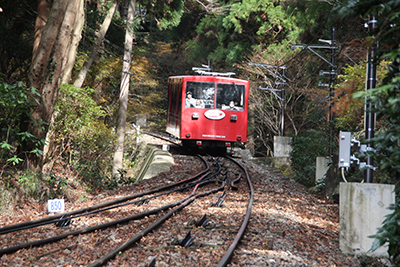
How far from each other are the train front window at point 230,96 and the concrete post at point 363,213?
412 inches

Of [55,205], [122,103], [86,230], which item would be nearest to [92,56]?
[122,103]

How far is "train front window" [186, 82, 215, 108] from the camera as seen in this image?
1647 centimetres

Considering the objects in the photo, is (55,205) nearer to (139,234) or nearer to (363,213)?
(139,234)

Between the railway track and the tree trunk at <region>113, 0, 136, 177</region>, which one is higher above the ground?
the tree trunk at <region>113, 0, 136, 177</region>

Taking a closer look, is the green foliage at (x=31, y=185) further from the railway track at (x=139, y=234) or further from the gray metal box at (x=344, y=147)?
the gray metal box at (x=344, y=147)

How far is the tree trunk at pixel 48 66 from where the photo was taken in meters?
9.34

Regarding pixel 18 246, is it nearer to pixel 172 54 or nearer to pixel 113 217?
pixel 113 217

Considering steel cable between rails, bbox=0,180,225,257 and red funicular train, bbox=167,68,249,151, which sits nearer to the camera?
steel cable between rails, bbox=0,180,225,257

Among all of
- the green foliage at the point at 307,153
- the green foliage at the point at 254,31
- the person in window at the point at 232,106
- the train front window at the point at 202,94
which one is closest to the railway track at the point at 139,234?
the green foliage at the point at 307,153

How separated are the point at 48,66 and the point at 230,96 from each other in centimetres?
835

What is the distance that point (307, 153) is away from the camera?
50.4 feet

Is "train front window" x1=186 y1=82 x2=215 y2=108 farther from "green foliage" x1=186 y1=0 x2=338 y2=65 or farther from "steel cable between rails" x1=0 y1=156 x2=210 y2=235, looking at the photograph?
"green foliage" x1=186 y1=0 x2=338 y2=65

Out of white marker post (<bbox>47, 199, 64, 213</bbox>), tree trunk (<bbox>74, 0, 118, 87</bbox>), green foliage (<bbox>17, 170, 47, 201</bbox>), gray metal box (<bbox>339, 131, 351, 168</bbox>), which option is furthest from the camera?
tree trunk (<bbox>74, 0, 118, 87</bbox>)

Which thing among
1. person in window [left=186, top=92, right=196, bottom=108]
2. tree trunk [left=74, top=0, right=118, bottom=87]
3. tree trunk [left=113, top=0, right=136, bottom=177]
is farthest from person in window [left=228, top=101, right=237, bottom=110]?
tree trunk [left=74, top=0, right=118, bottom=87]
